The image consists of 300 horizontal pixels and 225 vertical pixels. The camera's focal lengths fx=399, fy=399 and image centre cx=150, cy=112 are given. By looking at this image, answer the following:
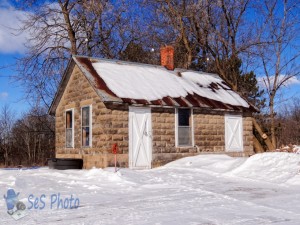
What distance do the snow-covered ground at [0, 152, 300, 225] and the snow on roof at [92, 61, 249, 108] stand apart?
3.54m

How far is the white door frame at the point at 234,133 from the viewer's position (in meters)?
19.0

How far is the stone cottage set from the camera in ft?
50.7

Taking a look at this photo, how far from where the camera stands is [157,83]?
18016 mm

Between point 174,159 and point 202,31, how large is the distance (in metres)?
13.5

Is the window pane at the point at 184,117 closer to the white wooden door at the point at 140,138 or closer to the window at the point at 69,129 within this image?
the white wooden door at the point at 140,138

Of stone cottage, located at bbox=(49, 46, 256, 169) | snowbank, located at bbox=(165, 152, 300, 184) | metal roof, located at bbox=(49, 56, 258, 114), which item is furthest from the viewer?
stone cottage, located at bbox=(49, 46, 256, 169)

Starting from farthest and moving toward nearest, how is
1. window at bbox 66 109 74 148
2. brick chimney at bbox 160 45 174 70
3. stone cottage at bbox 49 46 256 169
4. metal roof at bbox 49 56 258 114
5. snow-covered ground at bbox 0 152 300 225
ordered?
brick chimney at bbox 160 45 174 70 < window at bbox 66 109 74 148 < stone cottage at bbox 49 46 256 169 < metal roof at bbox 49 56 258 114 < snow-covered ground at bbox 0 152 300 225

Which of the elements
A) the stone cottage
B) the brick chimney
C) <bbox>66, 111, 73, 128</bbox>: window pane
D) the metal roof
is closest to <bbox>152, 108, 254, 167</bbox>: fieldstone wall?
the stone cottage

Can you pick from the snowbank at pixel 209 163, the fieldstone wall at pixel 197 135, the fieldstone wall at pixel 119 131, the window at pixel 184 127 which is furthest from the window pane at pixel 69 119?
the snowbank at pixel 209 163

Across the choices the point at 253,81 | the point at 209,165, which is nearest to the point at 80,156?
the point at 209,165

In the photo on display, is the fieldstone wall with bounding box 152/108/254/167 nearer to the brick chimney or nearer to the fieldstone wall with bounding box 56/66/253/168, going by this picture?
the fieldstone wall with bounding box 56/66/253/168

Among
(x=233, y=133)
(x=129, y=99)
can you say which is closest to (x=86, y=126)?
(x=129, y=99)

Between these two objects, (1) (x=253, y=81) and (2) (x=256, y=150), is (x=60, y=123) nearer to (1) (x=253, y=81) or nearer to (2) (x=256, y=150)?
(2) (x=256, y=150)

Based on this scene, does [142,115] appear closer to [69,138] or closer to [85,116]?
[85,116]
